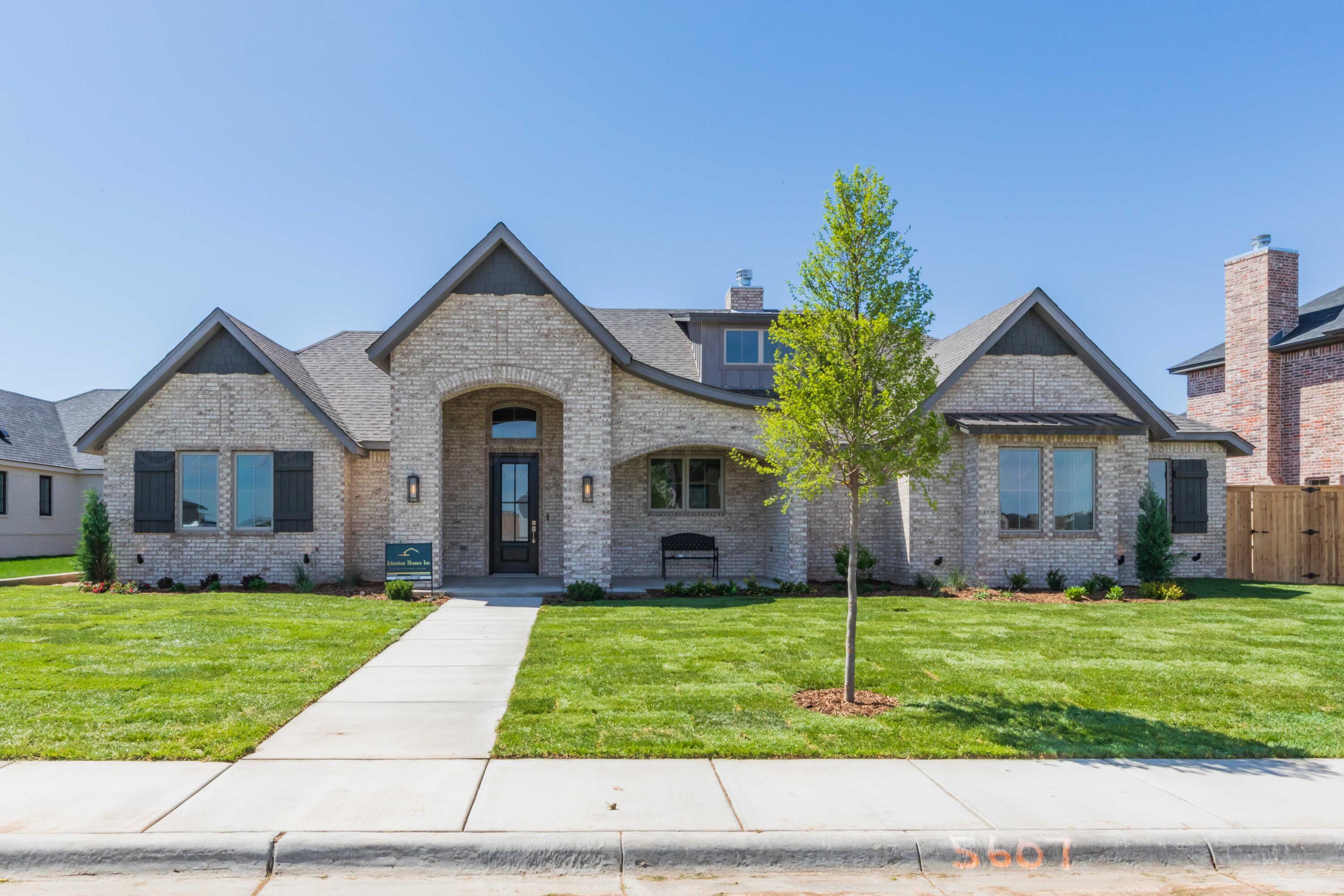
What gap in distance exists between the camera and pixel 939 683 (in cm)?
810

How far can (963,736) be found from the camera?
637cm

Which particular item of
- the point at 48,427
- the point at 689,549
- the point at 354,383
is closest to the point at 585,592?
the point at 689,549

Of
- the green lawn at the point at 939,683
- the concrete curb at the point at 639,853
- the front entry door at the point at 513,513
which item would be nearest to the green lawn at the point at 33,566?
the front entry door at the point at 513,513

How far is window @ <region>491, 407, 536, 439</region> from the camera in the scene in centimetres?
1753

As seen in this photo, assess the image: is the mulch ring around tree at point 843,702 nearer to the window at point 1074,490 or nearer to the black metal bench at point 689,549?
the black metal bench at point 689,549

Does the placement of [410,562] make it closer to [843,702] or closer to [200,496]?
[200,496]

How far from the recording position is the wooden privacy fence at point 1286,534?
18125mm

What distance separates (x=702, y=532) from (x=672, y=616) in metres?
5.61

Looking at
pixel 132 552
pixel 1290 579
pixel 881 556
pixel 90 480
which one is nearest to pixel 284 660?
pixel 132 552

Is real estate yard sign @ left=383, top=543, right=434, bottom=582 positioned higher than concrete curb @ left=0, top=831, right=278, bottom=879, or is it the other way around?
real estate yard sign @ left=383, top=543, right=434, bottom=582

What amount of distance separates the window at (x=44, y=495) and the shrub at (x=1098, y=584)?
2904 centimetres

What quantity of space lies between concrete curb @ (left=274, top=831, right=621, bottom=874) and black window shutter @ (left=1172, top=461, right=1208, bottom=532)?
18258 mm

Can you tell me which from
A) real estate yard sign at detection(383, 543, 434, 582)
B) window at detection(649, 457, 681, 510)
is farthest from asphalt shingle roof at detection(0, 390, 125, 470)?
window at detection(649, 457, 681, 510)

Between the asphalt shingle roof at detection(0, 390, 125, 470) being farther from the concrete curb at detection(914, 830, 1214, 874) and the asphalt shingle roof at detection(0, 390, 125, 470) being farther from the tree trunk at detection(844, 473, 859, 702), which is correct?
the concrete curb at detection(914, 830, 1214, 874)
